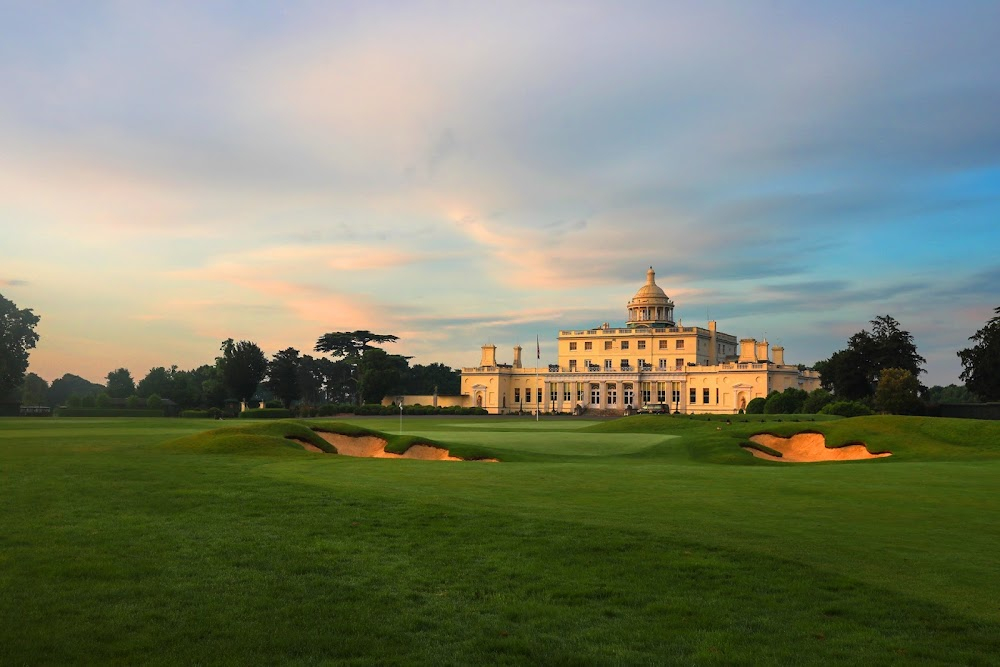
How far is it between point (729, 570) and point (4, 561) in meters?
10.2

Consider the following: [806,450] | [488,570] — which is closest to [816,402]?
[806,450]

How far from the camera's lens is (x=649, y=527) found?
14477mm

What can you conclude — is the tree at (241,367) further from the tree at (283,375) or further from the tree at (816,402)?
the tree at (816,402)

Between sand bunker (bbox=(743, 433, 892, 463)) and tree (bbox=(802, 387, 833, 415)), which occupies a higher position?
tree (bbox=(802, 387, 833, 415))

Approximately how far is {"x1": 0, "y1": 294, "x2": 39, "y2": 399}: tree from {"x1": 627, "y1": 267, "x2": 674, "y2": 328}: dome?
94.9 metres

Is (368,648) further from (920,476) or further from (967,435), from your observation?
(967,435)

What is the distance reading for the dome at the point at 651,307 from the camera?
147 m

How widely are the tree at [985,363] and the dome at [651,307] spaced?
224ft

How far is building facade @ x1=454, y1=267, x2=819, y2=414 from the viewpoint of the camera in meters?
131

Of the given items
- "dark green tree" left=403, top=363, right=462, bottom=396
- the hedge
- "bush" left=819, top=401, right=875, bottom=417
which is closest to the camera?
"bush" left=819, top=401, right=875, bottom=417

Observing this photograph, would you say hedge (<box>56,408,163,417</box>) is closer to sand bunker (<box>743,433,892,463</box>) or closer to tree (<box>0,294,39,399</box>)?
tree (<box>0,294,39,399</box>)

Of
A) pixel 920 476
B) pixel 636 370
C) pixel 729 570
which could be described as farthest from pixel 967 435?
pixel 636 370

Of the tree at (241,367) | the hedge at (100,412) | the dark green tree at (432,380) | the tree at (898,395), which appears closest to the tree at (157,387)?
the tree at (241,367)

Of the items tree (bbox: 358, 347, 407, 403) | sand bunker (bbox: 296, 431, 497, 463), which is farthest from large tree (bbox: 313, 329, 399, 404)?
sand bunker (bbox: 296, 431, 497, 463)
